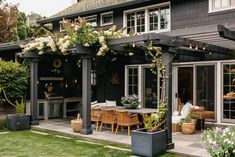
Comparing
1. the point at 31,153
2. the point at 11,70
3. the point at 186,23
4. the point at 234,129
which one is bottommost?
the point at 31,153

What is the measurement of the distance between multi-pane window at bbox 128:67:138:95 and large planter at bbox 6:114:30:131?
4.40 metres

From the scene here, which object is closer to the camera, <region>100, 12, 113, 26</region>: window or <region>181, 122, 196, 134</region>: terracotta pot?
<region>181, 122, 196, 134</region>: terracotta pot

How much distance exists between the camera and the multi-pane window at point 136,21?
1264 centimetres

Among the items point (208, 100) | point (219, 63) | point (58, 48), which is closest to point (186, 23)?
point (219, 63)

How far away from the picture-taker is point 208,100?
422 inches

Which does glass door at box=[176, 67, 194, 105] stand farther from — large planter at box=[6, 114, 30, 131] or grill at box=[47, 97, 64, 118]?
large planter at box=[6, 114, 30, 131]

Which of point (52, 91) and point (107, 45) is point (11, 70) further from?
point (107, 45)

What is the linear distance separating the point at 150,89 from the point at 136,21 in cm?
287

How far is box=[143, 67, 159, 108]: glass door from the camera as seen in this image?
12297 millimetres

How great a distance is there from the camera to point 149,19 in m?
12.4

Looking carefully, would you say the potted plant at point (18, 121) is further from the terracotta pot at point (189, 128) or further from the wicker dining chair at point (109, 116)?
the terracotta pot at point (189, 128)

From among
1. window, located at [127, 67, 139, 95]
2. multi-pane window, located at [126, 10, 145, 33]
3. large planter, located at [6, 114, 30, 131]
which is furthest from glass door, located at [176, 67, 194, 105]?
large planter, located at [6, 114, 30, 131]

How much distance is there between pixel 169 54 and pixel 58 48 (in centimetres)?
401

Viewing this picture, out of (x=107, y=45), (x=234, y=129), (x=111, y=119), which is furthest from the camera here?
(x=111, y=119)
